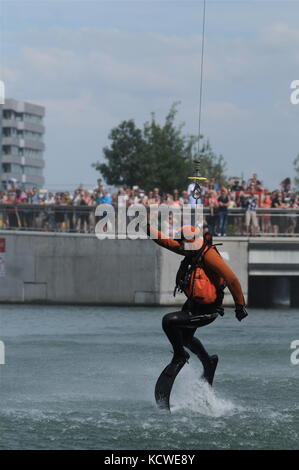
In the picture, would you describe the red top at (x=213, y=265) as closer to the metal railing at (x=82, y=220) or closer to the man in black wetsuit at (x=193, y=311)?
the man in black wetsuit at (x=193, y=311)

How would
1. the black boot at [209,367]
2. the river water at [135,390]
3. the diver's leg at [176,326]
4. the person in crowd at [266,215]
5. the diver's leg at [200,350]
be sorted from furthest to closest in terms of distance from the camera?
the person in crowd at [266,215]
the black boot at [209,367]
the diver's leg at [200,350]
the diver's leg at [176,326]
the river water at [135,390]

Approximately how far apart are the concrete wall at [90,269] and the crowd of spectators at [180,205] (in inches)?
19.7

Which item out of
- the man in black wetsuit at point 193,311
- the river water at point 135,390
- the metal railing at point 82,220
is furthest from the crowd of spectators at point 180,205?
the man in black wetsuit at point 193,311

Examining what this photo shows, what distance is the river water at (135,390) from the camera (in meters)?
14.8

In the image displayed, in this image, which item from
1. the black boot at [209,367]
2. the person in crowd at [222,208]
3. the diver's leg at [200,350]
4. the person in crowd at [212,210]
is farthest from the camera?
the person in crowd at [212,210]

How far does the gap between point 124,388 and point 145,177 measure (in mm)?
49064

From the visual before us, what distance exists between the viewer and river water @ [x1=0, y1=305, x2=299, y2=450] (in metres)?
14.8

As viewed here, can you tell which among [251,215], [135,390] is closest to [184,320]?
[135,390]

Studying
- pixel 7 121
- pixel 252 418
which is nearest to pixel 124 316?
pixel 252 418

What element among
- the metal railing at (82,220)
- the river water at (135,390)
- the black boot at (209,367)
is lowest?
the river water at (135,390)

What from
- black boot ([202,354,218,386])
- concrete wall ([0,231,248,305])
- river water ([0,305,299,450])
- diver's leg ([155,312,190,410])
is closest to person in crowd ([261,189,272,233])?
concrete wall ([0,231,248,305])

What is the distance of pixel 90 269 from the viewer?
129ft

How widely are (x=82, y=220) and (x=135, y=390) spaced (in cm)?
2005

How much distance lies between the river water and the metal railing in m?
5.47
